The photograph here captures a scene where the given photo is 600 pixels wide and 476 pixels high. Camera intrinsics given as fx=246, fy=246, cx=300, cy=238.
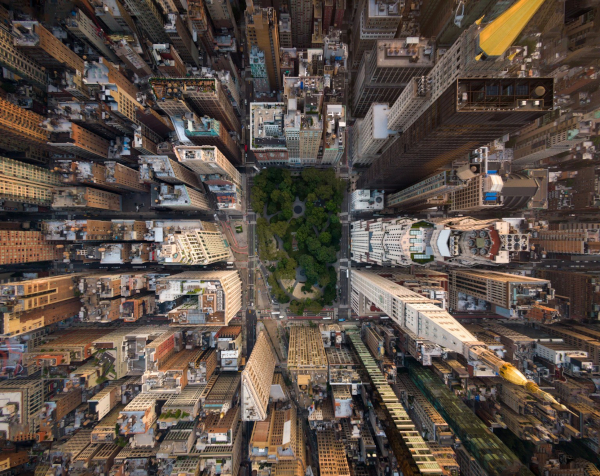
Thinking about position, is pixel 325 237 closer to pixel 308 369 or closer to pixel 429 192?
pixel 429 192

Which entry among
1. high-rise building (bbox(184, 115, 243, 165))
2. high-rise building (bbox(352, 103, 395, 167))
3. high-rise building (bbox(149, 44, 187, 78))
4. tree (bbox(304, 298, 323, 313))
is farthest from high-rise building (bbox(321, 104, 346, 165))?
tree (bbox(304, 298, 323, 313))

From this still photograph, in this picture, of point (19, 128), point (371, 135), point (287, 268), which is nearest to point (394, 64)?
point (371, 135)

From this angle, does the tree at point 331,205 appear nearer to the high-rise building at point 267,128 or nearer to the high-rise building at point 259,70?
the high-rise building at point 267,128

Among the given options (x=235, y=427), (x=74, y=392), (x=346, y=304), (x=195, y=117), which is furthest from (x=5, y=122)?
(x=346, y=304)

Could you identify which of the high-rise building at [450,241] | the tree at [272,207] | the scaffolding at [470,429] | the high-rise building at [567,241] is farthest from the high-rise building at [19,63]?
the high-rise building at [567,241]

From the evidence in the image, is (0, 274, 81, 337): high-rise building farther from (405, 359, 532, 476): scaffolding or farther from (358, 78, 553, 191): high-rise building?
(405, 359, 532, 476): scaffolding

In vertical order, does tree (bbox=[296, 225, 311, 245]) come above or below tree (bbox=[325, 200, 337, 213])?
below

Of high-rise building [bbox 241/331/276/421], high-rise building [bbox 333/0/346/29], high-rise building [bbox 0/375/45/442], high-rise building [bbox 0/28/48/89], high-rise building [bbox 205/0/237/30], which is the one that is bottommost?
high-rise building [bbox 0/375/45/442]
